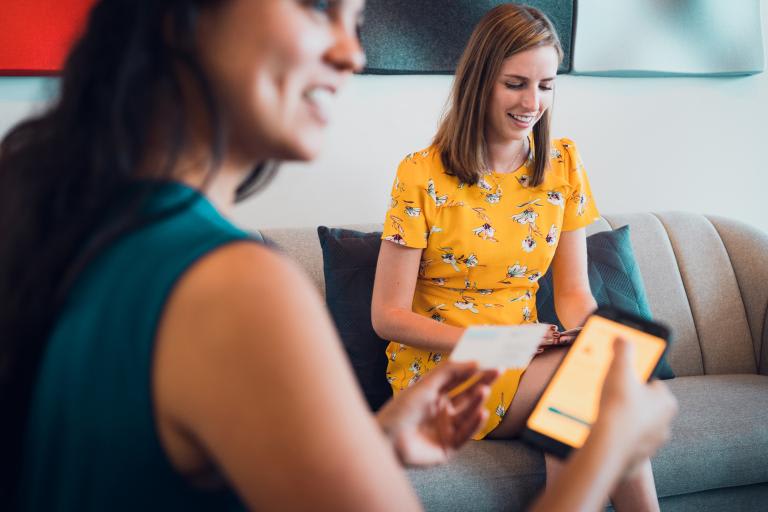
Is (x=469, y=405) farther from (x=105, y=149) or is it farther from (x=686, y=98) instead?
(x=686, y=98)

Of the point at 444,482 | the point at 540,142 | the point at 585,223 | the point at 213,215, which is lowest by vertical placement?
the point at 444,482

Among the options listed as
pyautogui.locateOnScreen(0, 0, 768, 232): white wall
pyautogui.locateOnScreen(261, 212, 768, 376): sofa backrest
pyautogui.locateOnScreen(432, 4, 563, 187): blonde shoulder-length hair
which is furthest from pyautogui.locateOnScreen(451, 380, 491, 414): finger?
pyautogui.locateOnScreen(0, 0, 768, 232): white wall

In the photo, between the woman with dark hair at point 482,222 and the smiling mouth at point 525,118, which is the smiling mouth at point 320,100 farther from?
the smiling mouth at point 525,118

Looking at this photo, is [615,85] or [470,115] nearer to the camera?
[470,115]

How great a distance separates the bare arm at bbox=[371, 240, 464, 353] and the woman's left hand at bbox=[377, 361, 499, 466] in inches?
34.2

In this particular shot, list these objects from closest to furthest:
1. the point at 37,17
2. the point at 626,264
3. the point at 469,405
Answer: the point at 469,405 → the point at 37,17 → the point at 626,264

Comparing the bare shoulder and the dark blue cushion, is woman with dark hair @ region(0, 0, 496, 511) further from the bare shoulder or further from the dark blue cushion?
the dark blue cushion

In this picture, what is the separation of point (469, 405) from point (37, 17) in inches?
67.3

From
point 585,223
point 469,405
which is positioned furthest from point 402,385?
point 469,405

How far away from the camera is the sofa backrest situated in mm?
2389

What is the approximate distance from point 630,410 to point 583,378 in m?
0.38

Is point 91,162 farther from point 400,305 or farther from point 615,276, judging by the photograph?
point 615,276

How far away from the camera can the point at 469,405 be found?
90cm

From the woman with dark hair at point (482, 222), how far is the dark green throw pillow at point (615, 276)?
228 mm
